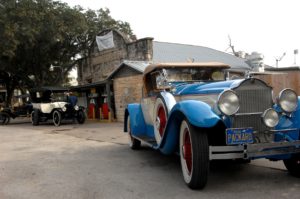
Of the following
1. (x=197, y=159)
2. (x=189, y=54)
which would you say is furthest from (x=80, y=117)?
(x=197, y=159)

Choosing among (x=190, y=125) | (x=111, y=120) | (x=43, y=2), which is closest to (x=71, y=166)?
(x=190, y=125)

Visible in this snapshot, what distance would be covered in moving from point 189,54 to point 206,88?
2144cm

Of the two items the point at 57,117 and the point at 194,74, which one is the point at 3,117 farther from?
the point at 194,74

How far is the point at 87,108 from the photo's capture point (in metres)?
24.2

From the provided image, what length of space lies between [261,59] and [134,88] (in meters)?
12.2

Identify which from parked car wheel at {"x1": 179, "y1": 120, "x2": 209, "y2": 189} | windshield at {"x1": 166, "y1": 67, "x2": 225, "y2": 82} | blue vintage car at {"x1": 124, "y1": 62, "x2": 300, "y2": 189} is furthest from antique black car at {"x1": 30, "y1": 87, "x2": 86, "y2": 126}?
parked car wheel at {"x1": 179, "y1": 120, "x2": 209, "y2": 189}

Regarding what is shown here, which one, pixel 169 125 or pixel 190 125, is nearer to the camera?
pixel 190 125

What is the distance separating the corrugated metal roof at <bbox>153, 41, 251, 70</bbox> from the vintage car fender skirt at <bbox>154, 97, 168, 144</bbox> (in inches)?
652

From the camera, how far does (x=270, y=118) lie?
17.6ft

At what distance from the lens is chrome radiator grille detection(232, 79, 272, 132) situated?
18.0ft

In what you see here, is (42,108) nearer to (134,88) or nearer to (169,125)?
(134,88)

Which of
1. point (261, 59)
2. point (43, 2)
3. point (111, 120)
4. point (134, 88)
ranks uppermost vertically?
point (43, 2)

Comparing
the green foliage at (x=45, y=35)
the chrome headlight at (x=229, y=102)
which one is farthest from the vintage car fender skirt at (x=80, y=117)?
the chrome headlight at (x=229, y=102)

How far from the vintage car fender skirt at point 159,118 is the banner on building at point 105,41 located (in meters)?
17.5
